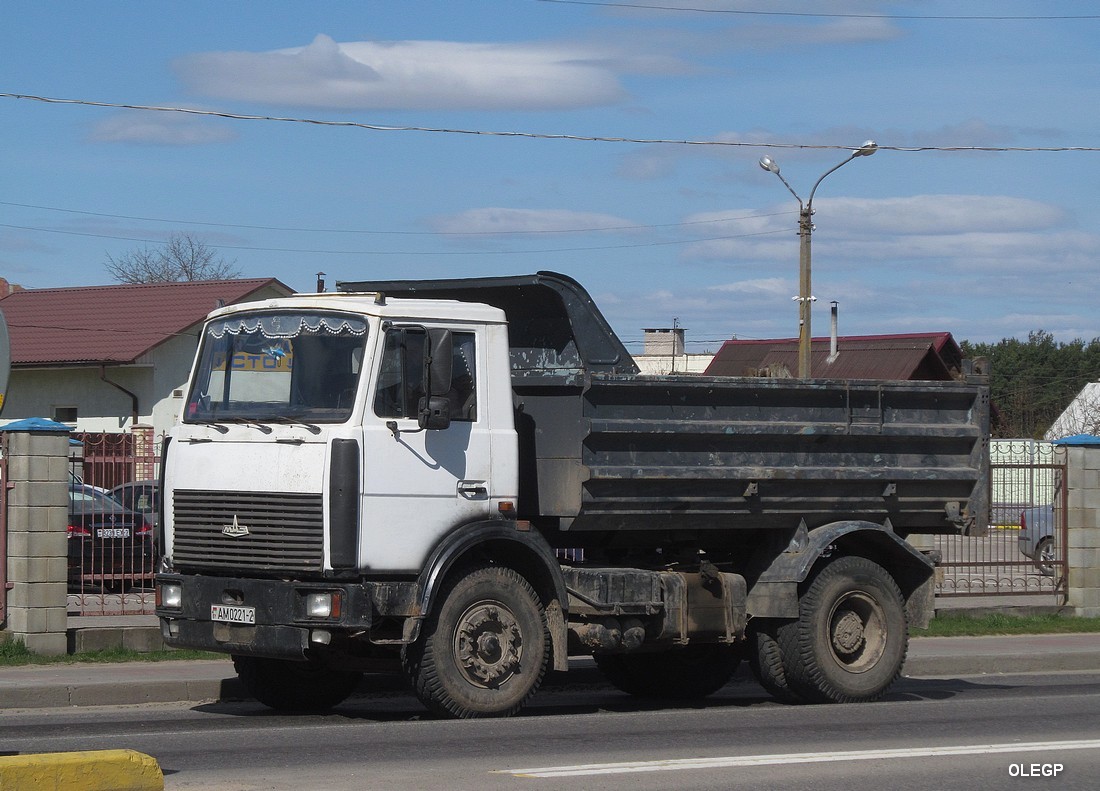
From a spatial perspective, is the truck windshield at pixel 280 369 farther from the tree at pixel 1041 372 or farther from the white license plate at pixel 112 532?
the tree at pixel 1041 372

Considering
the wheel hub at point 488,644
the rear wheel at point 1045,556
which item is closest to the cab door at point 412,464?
the wheel hub at point 488,644

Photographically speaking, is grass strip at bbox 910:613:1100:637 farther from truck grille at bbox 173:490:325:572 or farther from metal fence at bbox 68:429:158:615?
truck grille at bbox 173:490:325:572

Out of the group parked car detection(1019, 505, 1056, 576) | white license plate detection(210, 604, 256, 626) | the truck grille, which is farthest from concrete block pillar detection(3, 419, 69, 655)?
parked car detection(1019, 505, 1056, 576)

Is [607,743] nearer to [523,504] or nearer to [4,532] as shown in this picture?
[523,504]

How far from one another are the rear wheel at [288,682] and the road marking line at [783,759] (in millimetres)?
3306

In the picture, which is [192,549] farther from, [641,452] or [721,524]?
[721,524]

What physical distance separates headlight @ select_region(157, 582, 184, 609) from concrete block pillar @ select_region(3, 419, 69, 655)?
11.7 ft

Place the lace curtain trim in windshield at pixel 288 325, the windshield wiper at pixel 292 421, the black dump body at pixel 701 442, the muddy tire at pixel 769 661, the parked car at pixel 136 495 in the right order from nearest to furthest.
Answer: the windshield wiper at pixel 292 421, the lace curtain trim in windshield at pixel 288 325, the black dump body at pixel 701 442, the muddy tire at pixel 769 661, the parked car at pixel 136 495

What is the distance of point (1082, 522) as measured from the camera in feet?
60.7

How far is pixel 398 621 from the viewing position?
32.2 feet

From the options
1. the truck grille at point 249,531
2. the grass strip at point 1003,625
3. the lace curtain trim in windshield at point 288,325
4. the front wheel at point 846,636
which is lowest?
the grass strip at point 1003,625

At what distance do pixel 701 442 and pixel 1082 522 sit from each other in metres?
9.25

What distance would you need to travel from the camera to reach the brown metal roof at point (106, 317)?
40406mm

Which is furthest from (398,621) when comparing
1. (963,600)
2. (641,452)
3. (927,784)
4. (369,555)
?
(963,600)
